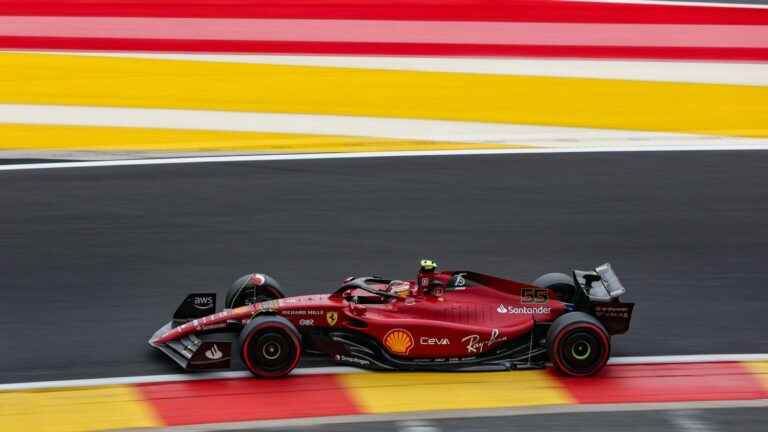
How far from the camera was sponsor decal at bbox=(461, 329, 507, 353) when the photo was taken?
8.46m

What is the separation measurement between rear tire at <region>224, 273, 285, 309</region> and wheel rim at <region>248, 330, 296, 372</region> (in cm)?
67

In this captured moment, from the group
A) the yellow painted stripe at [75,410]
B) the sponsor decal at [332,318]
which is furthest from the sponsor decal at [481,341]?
the yellow painted stripe at [75,410]

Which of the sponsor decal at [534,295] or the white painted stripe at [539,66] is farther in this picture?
the white painted stripe at [539,66]

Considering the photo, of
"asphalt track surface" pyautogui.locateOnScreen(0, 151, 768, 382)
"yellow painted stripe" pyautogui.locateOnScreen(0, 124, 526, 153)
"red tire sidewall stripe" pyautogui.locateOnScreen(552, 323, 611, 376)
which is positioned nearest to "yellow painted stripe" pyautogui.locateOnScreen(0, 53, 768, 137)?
"yellow painted stripe" pyautogui.locateOnScreen(0, 124, 526, 153)

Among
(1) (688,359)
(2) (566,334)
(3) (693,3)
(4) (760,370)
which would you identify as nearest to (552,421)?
(2) (566,334)

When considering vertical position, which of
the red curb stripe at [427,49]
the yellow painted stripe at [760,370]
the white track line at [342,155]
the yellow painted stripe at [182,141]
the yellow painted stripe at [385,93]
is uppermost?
the red curb stripe at [427,49]

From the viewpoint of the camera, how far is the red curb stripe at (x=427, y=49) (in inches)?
637

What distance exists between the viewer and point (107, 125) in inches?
559

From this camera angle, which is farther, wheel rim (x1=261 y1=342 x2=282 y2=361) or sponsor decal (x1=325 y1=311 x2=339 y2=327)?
sponsor decal (x1=325 y1=311 x2=339 y2=327)

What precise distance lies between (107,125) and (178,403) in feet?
21.8

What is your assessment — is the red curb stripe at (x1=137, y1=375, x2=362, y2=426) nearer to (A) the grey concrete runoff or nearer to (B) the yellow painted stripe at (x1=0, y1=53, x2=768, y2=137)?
(A) the grey concrete runoff

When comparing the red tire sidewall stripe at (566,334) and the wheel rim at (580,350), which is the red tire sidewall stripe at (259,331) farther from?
the wheel rim at (580,350)

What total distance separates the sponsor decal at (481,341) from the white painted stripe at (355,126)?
18.1 ft

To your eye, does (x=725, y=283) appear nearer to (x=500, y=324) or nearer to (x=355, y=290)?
(x=500, y=324)
